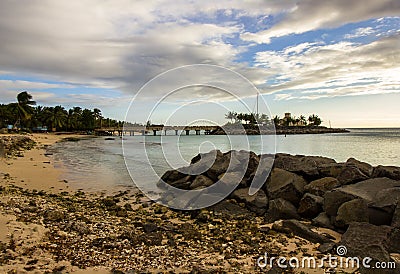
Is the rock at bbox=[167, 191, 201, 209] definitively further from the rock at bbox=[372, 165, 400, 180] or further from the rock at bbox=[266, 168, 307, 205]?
the rock at bbox=[372, 165, 400, 180]

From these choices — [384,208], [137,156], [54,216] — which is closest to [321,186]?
[384,208]

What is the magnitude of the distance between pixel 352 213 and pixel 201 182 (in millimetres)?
6348

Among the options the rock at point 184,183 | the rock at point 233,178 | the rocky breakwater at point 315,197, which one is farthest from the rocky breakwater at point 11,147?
the rock at point 233,178

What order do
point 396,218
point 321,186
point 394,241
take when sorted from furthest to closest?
point 321,186, point 396,218, point 394,241

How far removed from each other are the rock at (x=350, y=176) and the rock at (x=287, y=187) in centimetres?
120

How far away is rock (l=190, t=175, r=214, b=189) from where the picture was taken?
1283 cm

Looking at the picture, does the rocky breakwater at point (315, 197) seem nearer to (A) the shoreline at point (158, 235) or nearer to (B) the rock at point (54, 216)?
(A) the shoreline at point (158, 235)

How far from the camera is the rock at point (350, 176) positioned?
33.9 ft

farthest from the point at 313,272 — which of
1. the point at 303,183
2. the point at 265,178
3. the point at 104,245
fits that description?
the point at 265,178

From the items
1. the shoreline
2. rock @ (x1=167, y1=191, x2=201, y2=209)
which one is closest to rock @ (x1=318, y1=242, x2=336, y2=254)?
the shoreline

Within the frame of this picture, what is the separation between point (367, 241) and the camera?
21.0 feet

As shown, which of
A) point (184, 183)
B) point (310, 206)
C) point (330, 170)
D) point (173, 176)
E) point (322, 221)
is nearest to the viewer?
point (322, 221)

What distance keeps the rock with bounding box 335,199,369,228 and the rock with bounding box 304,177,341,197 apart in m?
1.79

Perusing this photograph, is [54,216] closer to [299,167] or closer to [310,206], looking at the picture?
[310,206]
